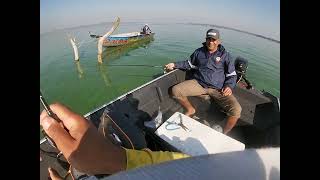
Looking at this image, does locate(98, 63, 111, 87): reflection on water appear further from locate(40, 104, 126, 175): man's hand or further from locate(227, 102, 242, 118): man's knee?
locate(40, 104, 126, 175): man's hand

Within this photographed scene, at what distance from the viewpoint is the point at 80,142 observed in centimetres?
96

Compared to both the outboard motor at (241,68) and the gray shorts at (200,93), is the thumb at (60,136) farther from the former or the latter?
the outboard motor at (241,68)

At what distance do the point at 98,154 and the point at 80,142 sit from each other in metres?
0.08

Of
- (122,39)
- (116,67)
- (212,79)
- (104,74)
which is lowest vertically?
(104,74)

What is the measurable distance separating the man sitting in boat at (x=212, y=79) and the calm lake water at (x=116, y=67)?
4.92 m

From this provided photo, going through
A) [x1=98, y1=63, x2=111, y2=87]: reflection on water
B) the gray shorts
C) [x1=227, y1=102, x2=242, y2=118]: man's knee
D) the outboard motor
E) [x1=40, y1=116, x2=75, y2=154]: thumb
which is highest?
[x1=40, y1=116, x2=75, y2=154]: thumb

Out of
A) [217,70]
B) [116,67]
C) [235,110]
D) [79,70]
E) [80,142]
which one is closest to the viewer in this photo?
[80,142]

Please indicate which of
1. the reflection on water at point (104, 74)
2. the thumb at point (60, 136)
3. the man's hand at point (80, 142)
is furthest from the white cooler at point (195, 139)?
the reflection on water at point (104, 74)

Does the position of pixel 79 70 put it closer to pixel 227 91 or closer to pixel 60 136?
pixel 227 91

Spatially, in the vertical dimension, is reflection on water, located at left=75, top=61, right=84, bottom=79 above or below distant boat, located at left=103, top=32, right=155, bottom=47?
below

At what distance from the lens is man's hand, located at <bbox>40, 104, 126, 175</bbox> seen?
3.16 ft

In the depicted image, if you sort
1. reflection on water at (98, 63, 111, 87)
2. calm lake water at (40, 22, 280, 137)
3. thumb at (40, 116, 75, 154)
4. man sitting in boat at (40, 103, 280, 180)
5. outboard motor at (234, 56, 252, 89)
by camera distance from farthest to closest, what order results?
reflection on water at (98, 63, 111, 87) < calm lake water at (40, 22, 280, 137) < outboard motor at (234, 56, 252, 89) < thumb at (40, 116, 75, 154) < man sitting in boat at (40, 103, 280, 180)

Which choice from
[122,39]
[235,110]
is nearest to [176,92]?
[235,110]

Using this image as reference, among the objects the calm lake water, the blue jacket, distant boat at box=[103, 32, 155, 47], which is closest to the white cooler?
the blue jacket
